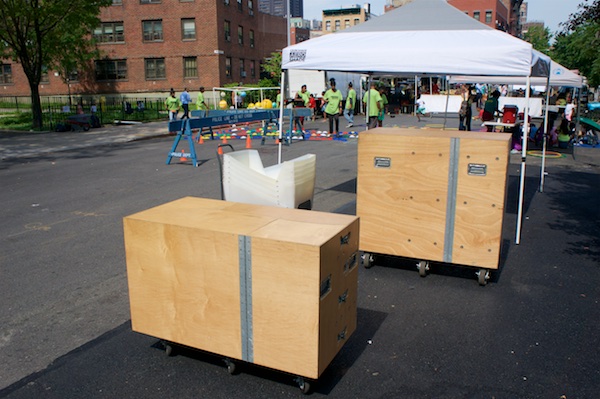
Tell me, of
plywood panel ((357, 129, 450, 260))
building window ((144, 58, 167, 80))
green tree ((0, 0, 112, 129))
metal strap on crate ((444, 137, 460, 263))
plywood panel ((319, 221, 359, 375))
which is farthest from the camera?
building window ((144, 58, 167, 80))

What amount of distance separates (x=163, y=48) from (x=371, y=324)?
42.0 m

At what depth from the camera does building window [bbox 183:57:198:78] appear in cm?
4275

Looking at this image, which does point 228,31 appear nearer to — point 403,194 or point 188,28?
point 188,28

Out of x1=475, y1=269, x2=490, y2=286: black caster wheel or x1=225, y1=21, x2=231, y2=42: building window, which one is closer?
x1=475, y1=269, x2=490, y2=286: black caster wheel

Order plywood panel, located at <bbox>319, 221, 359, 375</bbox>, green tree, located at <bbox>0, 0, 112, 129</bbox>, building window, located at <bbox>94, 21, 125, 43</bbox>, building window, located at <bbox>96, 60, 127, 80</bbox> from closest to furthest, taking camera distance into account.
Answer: plywood panel, located at <bbox>319, 221, 359, 375</bbox> → green tree, located at <bbox>0, 0, 112, 129</bbox> → building window, located at <bbox>94, 21, 125, 43</bbox> → building window, located at <bbox>96, 60, 127, 80</bbox>

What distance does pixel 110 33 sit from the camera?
4375cm

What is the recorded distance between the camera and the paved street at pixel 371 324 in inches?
149

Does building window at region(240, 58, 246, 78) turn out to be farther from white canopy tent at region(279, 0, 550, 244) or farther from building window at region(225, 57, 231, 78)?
white canopy tent at region(279, 0, 550, 244)

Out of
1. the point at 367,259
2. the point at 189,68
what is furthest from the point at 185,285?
the point at 189,68

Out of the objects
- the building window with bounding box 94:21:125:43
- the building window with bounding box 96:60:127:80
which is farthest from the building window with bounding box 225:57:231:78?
the building window with bounding box 94:21:125:43

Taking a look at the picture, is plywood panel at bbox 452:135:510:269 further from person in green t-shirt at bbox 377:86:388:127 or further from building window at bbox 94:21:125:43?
building window at bbox 94:21:125:43

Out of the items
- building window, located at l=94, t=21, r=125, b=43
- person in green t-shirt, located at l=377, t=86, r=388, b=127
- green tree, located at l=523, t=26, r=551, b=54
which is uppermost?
green tree, located at l=523, t=26, r=551, b=54

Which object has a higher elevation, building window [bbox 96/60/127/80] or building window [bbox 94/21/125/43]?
building window [bbox 94/21/125/43]

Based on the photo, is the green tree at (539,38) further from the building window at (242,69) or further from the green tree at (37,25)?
the green tree at (37,25)
